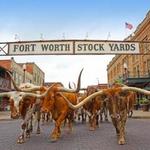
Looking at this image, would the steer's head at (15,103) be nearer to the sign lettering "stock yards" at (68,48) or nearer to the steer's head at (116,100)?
the steer's head at (116,100)

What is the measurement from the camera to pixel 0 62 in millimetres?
65938

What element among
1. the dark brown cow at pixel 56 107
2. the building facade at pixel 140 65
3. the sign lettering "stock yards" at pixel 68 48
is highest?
the building facade at pixel 140 65

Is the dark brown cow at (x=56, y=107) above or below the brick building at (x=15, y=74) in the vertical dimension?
below

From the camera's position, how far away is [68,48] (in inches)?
642

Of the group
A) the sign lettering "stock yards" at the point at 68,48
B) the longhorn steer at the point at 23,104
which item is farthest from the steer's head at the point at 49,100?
the sign lettering "stock yards" at the point at 68,48

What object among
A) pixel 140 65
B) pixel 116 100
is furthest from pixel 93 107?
pixel 140 65

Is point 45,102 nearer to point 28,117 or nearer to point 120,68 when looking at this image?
point 28,117

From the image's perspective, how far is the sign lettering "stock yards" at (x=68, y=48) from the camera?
16344mm

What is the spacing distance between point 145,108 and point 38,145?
31.6 metres

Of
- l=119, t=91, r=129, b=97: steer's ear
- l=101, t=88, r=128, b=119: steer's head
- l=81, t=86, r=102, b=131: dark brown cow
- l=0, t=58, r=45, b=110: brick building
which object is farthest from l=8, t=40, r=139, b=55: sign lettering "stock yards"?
l=0, t=58, r=45, b=110: brick building

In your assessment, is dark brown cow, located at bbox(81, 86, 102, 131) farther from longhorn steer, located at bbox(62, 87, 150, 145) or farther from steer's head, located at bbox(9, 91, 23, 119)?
steer's head, located at bbox(9, 91, 23, 119)

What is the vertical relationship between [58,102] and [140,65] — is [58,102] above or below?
below

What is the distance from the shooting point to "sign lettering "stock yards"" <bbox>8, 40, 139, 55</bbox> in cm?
1634

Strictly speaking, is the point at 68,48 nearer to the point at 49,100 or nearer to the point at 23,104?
the point at 23,104
